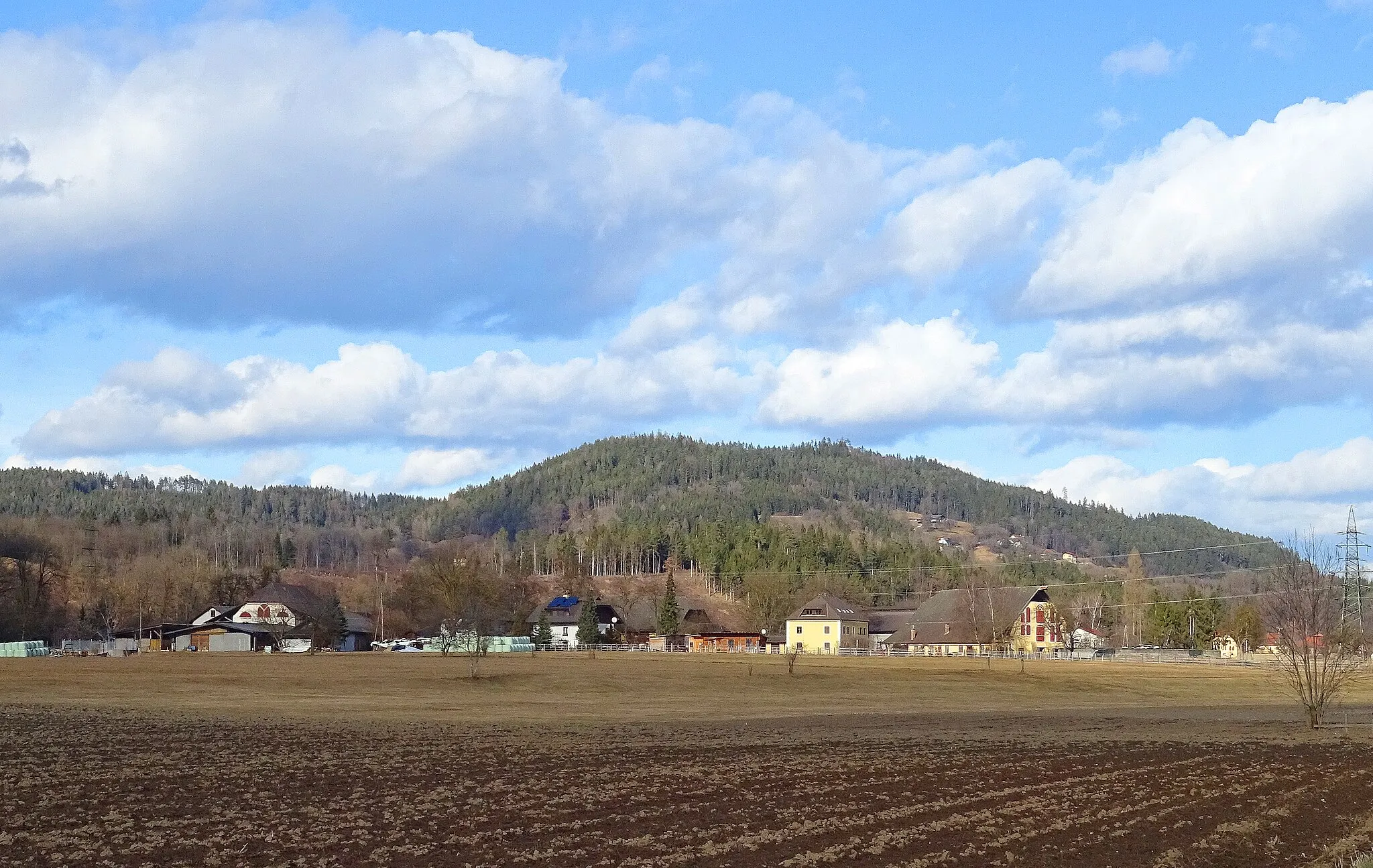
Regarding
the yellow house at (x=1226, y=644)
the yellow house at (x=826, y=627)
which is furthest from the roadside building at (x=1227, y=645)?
the yellow house at (x=826, y=627)

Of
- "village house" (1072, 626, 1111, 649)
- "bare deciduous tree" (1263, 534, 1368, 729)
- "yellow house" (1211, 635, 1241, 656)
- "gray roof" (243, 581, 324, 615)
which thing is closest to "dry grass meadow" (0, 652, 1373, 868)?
"bare deciduous tree" (1263, 534, 1368, 729)

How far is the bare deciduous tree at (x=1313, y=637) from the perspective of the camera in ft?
178

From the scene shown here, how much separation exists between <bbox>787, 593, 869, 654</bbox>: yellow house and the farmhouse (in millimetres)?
4663

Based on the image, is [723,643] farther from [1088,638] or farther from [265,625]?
[265,625]

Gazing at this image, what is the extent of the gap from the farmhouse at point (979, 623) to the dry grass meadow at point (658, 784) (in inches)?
3107

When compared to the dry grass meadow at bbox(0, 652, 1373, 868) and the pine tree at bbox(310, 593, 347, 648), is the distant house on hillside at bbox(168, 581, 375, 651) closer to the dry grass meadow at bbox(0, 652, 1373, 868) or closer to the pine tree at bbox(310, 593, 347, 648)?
the pine tree at bbox(310, 593, 347, 648)

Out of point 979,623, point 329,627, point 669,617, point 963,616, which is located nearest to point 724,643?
→ point 669,617

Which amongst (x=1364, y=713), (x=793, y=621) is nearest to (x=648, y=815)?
(x=1364, y=713)

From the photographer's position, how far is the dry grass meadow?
68.9 feet

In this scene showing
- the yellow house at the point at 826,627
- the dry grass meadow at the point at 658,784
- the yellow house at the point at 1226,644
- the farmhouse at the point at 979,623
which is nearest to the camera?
the dry grass meadow at the point at 658,784

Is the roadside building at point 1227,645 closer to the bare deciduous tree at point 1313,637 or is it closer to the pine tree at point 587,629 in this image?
the pine tree at point 587,629

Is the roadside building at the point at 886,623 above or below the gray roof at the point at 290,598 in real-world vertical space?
below

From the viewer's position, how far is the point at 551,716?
5756cm

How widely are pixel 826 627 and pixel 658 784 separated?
148 m
